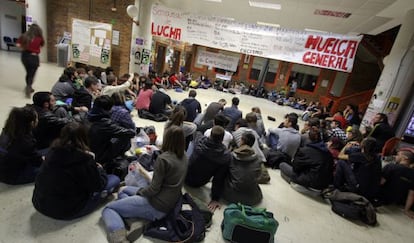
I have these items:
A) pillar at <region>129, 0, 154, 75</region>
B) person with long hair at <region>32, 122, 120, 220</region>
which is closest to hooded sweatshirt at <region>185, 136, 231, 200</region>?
person with long hair at <region>32, 122, 120, 220</region>

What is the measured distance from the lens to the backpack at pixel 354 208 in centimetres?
278

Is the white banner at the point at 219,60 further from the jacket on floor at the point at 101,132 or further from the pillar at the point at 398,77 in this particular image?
the jacket on floor at the point at 101,132

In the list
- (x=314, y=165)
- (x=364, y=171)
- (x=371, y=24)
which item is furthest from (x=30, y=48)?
(x=371, y=24)

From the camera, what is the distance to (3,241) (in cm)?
166

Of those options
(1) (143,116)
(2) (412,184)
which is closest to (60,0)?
(1) (143,116)

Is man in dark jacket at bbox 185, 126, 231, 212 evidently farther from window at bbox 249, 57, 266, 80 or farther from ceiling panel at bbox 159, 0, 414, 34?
window at bbox 249, 57, 266, 80

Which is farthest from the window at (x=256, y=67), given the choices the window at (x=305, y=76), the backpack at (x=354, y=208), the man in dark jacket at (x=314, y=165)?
the backpack at (x=354, y=208)

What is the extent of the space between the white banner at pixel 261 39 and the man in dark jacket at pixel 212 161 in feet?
11.5

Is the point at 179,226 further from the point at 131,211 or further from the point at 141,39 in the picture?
the point at 141,39

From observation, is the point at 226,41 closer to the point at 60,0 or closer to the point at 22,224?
the point at 22,224

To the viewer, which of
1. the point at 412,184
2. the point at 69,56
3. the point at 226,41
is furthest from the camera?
the point at 69,56

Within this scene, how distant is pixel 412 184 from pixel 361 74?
35.2 feet

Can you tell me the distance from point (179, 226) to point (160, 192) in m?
0.37

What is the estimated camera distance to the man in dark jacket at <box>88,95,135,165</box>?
7.92 ft
